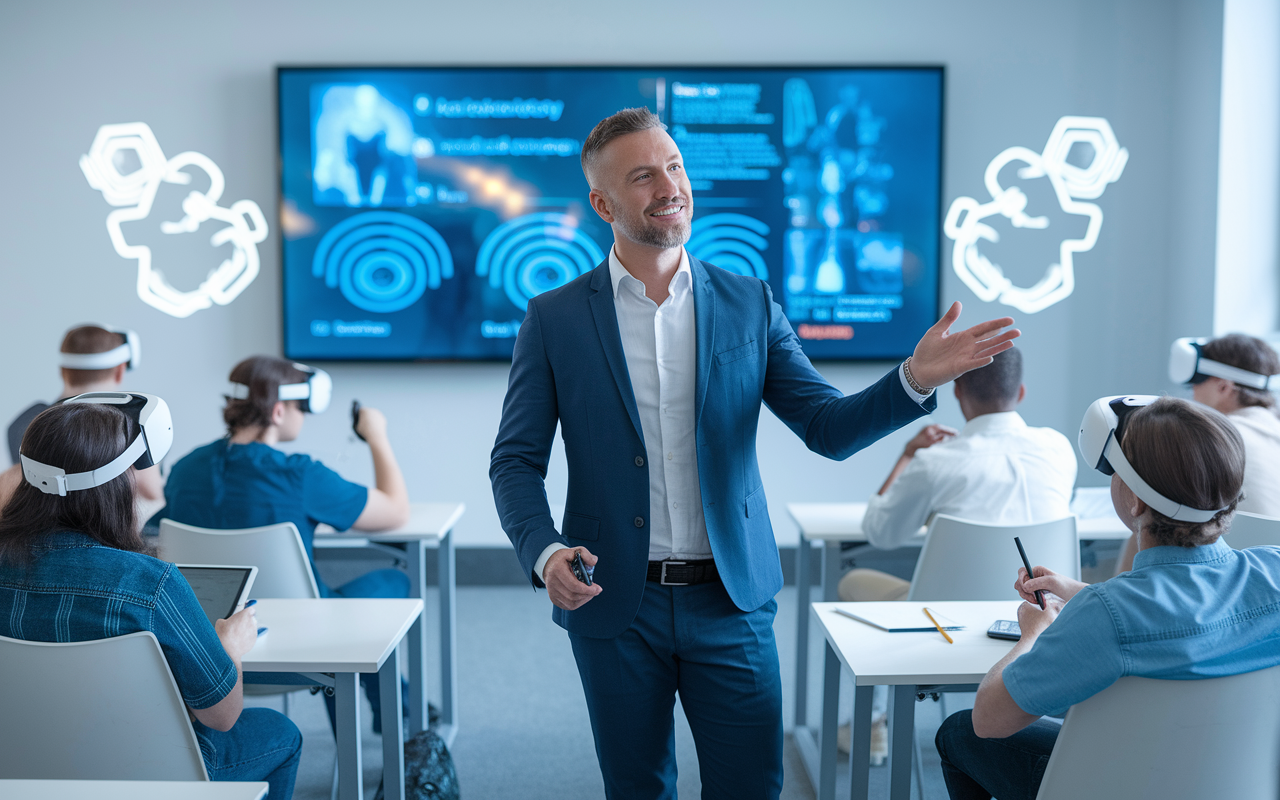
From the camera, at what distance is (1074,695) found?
1.19 metres

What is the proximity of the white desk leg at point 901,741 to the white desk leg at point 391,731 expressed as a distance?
996 mm

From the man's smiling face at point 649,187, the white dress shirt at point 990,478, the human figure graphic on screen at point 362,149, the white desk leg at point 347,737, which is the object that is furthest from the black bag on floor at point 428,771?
the human figure graphic on screen at point 362,149

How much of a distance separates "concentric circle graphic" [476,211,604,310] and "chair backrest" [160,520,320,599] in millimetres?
2102

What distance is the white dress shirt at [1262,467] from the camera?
2266 mm

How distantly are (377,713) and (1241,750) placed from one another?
7.73 feet

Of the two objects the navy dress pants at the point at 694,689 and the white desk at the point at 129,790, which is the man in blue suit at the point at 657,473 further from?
the white desk at the point at 129,790

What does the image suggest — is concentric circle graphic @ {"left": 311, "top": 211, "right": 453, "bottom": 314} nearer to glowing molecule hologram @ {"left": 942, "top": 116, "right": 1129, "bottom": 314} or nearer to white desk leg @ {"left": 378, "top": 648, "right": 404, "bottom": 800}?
glowing molecule hologram @ {"left": 942, "top": 116, "right": 1129, "bottom": 314}

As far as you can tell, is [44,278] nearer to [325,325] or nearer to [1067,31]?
[325,325]

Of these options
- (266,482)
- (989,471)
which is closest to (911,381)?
(989,471)

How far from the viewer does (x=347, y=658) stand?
1632 millimetres

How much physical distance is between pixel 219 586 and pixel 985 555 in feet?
5.99

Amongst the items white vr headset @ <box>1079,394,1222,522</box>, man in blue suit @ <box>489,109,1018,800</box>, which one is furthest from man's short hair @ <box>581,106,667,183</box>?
white vr headset @ <box>1079,394,1222,522</box>

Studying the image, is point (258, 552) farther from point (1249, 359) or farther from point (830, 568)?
point (1249, 359)

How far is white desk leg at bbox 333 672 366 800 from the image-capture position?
5.46ft
